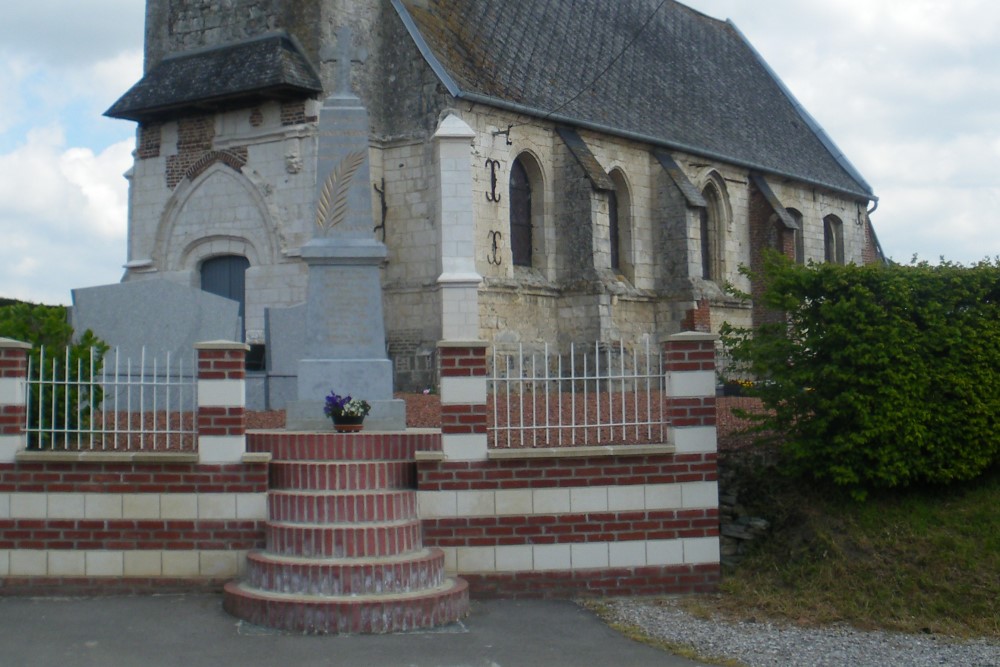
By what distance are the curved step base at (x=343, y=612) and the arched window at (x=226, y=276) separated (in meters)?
13.5

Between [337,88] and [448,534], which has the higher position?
[337,88]

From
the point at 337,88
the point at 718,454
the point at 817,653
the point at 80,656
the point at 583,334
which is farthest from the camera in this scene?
the point at 583,334

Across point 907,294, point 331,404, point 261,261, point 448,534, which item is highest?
point 261,261

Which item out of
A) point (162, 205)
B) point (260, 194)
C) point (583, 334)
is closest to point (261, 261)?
point (260, 194)

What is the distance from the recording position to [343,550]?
26.1ft

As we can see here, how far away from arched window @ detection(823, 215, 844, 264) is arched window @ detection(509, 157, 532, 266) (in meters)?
12.7

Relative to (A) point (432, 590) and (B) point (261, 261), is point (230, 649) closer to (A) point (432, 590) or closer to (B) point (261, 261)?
(A) point (432, 590)

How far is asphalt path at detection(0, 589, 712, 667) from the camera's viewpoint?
6.86 metres

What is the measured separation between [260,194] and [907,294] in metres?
13.5

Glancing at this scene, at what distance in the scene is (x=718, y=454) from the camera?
10023mm

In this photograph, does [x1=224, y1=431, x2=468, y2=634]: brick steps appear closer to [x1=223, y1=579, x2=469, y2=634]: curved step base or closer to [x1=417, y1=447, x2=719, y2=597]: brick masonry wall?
[x1=223, y1=579, x2=469, y2=634]: curved step base

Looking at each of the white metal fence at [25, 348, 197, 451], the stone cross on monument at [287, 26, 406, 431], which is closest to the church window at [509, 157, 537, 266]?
the stone cross on monument at [287, 26, 406, 431]

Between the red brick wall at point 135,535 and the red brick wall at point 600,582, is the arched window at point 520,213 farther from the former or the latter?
the red brick wall at point 135,535

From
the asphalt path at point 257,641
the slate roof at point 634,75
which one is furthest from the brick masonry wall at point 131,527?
the slate roof at point 634,75
